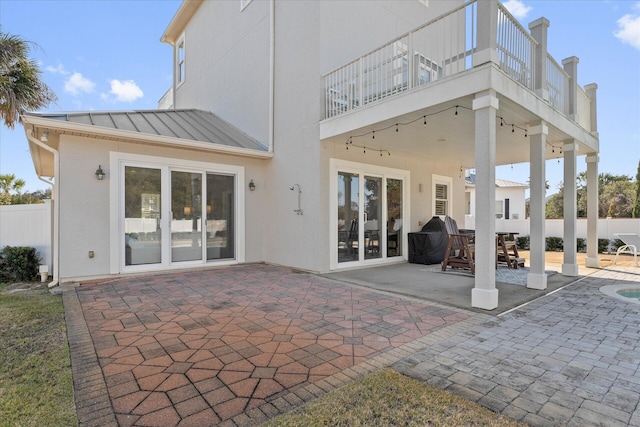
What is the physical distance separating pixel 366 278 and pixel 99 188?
542 cm

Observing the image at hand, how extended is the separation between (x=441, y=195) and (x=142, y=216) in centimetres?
841

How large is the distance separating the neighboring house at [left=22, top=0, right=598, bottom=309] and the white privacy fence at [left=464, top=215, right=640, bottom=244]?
508 cm

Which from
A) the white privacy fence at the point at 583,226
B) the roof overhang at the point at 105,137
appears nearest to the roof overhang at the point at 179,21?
the roof overhang at the point at 105,137

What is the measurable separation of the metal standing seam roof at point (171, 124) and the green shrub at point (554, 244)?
1100cm

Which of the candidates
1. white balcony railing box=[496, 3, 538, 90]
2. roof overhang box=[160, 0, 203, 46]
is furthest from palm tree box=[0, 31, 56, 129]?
white balcony railing box=[496, 3, 538, 90]

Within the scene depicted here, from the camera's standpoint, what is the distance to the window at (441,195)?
1012cm

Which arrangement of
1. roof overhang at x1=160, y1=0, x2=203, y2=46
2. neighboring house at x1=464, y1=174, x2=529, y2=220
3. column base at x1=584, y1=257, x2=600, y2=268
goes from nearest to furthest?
column base at x1=584, y1=257, x2=600, y2=268
roof overhang at x1=160, y1=0, x2=203, y2=46
neighboring house at x1=464, y1=174, x2=529, y2=220

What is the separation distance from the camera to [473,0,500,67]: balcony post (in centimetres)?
431

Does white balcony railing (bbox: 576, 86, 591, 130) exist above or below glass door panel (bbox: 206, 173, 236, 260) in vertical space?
above

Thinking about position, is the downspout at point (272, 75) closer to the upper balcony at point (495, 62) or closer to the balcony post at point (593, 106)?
the upper balcony at point (495, 62)

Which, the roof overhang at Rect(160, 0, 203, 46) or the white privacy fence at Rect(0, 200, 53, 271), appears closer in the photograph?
the white privacy fence at Rect(0, 200, 53, 271)

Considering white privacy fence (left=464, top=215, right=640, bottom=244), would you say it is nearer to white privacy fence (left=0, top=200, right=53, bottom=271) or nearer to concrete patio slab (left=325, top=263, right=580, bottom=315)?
concrete patio slab (left=325, top=263, right=580, bottom=315)

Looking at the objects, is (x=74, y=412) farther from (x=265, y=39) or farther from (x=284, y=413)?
(x=265, y=39)

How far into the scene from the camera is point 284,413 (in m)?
2.09
